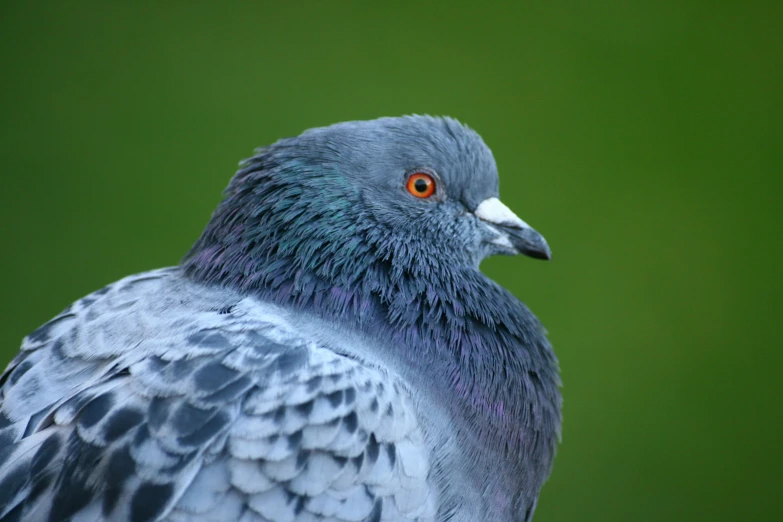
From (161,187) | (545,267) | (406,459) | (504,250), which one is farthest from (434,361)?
(161,187)

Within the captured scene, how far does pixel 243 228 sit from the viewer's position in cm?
244

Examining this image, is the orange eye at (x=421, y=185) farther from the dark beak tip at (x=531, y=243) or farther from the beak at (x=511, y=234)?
the dark beak tip at (x=531, y=243)

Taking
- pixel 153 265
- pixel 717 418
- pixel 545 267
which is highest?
pixel 545 267

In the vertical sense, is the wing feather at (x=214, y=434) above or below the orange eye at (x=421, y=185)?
below

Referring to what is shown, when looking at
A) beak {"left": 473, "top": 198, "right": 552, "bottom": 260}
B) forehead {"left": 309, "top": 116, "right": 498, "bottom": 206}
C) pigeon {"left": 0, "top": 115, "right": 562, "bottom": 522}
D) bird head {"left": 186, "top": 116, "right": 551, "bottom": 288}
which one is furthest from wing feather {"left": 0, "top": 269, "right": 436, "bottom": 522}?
beak {"left": 473, "top": 198, "right": 552, "bottom": 260}

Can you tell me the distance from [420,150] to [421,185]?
0.11m

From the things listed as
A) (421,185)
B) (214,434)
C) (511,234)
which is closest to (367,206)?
(421,185)

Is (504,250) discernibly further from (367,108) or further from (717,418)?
(717,418)

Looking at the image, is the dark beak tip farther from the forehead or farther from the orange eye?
the orange eye

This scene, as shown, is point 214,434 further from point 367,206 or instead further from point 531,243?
point 531,243

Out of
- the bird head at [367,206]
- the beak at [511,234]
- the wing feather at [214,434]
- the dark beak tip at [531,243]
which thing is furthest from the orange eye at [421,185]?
the wing feather at [214,434]

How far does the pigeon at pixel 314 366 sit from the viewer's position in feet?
6.31

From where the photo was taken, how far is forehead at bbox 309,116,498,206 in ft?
8.40

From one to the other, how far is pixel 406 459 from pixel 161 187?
12.0 ft
